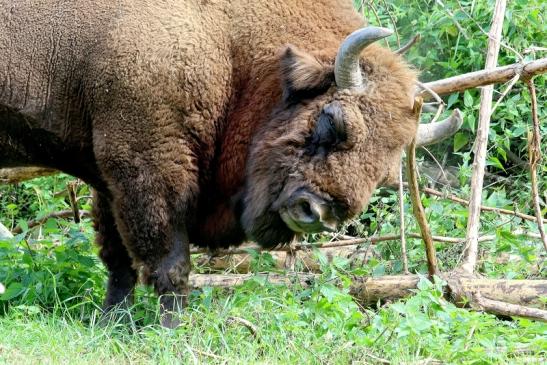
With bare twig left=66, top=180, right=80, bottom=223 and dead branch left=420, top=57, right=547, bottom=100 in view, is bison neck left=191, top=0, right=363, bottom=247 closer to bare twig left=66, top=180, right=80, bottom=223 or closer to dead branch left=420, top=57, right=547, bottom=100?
dead branch left=420, top=57, right=547, bottom=100

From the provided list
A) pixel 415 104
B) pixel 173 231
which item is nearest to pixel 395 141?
pixel 415 104

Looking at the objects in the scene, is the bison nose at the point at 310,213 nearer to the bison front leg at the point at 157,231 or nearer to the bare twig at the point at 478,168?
the bison front leg at the point at 157,231

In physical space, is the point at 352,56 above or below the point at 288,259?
above

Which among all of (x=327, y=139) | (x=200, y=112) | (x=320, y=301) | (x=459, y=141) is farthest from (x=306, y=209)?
(x=459, y=141)

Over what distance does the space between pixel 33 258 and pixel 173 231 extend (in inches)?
45.9

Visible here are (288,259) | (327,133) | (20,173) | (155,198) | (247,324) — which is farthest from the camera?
Result: (20,173)

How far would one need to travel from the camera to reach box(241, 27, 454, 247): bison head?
5.35m

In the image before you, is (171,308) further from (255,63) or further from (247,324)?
(255,63)

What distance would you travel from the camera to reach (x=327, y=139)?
5.38 m

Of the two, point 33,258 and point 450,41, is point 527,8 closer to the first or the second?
point 450,41

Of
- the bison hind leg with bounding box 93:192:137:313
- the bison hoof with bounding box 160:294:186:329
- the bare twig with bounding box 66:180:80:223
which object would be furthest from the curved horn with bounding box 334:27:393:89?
the bare twig with bounding box 66:180:80:223

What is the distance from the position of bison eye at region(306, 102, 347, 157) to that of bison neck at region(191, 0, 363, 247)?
36cm

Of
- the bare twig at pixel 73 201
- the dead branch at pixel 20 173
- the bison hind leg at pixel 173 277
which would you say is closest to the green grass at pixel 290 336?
the bison hind leg at pixel 173 277

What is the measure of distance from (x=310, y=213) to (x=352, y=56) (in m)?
0.93
